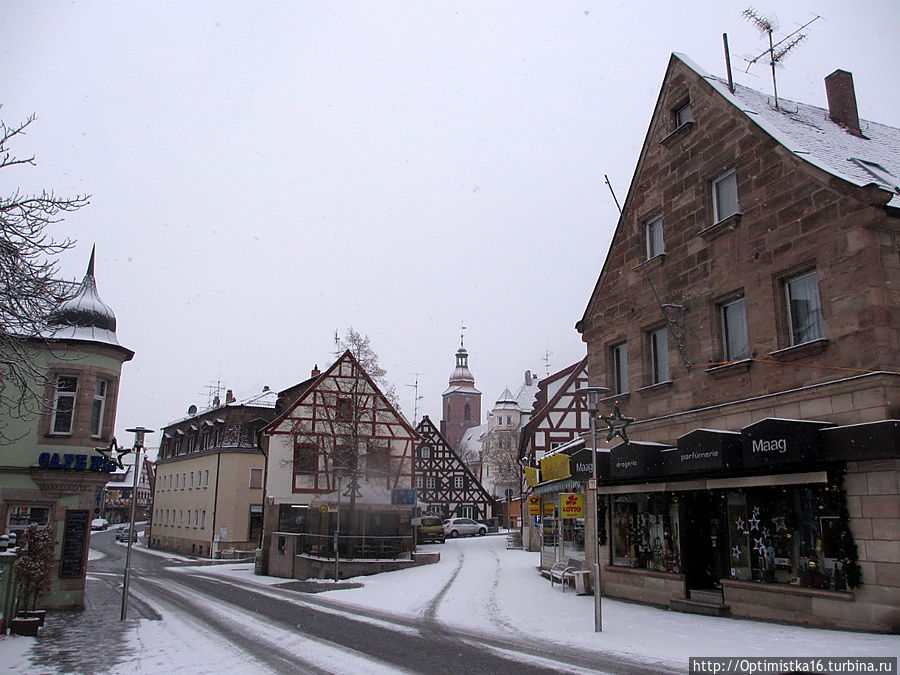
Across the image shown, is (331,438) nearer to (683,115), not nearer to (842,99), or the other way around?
(683,115)

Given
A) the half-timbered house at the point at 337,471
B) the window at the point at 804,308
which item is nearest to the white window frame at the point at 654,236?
the window at the point at 804,308

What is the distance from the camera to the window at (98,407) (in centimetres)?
2044

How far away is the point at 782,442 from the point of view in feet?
40.0

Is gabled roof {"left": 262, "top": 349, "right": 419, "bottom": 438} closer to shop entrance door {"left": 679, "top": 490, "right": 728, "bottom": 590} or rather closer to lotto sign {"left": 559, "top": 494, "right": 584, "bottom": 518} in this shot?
lotto sign {"left": 559, "top": 494, "right": 584, "bottom": 518}

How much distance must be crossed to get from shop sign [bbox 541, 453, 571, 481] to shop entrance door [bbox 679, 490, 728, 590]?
4.40 meters

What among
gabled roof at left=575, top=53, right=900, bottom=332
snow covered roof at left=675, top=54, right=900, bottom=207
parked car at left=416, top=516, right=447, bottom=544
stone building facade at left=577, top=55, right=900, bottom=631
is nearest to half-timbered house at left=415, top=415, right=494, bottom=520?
parked car at left=416, top=516, right=447, bottom=544

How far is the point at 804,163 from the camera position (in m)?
13.5

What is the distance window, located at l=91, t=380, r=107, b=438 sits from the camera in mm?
20438

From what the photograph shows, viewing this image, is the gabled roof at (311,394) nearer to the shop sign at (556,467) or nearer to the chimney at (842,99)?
the shop sign at (556,467)

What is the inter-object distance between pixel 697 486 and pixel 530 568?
42.2 ft

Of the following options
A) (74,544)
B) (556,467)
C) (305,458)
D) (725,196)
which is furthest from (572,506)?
(305,458)

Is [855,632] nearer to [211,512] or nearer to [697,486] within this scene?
[697,486]

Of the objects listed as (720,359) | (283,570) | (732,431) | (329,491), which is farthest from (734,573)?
(329,491)

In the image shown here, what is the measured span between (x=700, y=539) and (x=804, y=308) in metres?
5.50
